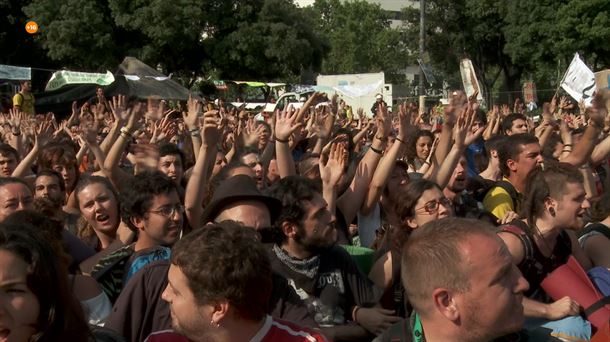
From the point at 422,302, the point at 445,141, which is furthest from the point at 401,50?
the point at 422,302

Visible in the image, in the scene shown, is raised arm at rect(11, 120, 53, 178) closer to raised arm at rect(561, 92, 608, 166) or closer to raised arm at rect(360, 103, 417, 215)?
raised arm at rect(360, 103, 417, 215)

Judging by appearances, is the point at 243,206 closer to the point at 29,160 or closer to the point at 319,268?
the point at 319,268

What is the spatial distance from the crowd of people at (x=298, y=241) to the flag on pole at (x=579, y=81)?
14.1 ft

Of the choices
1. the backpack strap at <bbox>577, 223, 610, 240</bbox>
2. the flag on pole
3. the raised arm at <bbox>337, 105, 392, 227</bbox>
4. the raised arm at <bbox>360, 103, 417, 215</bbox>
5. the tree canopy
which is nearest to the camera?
the backpack strap at <bbox>577, 223, 610, 240</bbox>

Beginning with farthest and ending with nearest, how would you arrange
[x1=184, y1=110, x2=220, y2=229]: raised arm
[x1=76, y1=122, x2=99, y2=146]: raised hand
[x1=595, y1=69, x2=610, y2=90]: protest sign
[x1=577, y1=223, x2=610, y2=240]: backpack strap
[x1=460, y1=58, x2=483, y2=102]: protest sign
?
[x1=460, y1=58, x2=483, y2=102]: protest sign < [x1=595, y1=69, x2=610, y2=90]: protest sign < [x1=76, y1=122, x2=99, y2=146]: raised hand < [x1=184, y1=110, x2=220, y2=229]: raised arm < [x1=577, y1=223, x2=610, y2=240]: backpack strap

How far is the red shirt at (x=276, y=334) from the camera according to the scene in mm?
2967

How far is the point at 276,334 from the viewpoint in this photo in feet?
9.81

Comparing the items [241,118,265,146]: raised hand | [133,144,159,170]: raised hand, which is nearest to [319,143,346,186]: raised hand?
[133,144,159,170]: raised hand

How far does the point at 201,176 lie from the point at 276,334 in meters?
2.68

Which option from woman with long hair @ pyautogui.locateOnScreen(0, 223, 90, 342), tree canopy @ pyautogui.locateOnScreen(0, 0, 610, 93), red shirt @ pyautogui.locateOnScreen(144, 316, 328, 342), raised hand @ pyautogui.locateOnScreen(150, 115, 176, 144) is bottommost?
tree canopy @ pyautogui.locateOnScreen(0, 0, 610, 93)

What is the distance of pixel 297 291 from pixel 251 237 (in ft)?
4.26

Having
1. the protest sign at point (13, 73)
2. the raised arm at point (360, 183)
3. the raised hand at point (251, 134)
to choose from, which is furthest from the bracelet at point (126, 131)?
the protest sign at point (13, 73)

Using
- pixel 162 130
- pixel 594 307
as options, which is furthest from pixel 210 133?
pixel 162 130

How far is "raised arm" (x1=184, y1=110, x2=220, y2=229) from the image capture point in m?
5.44
